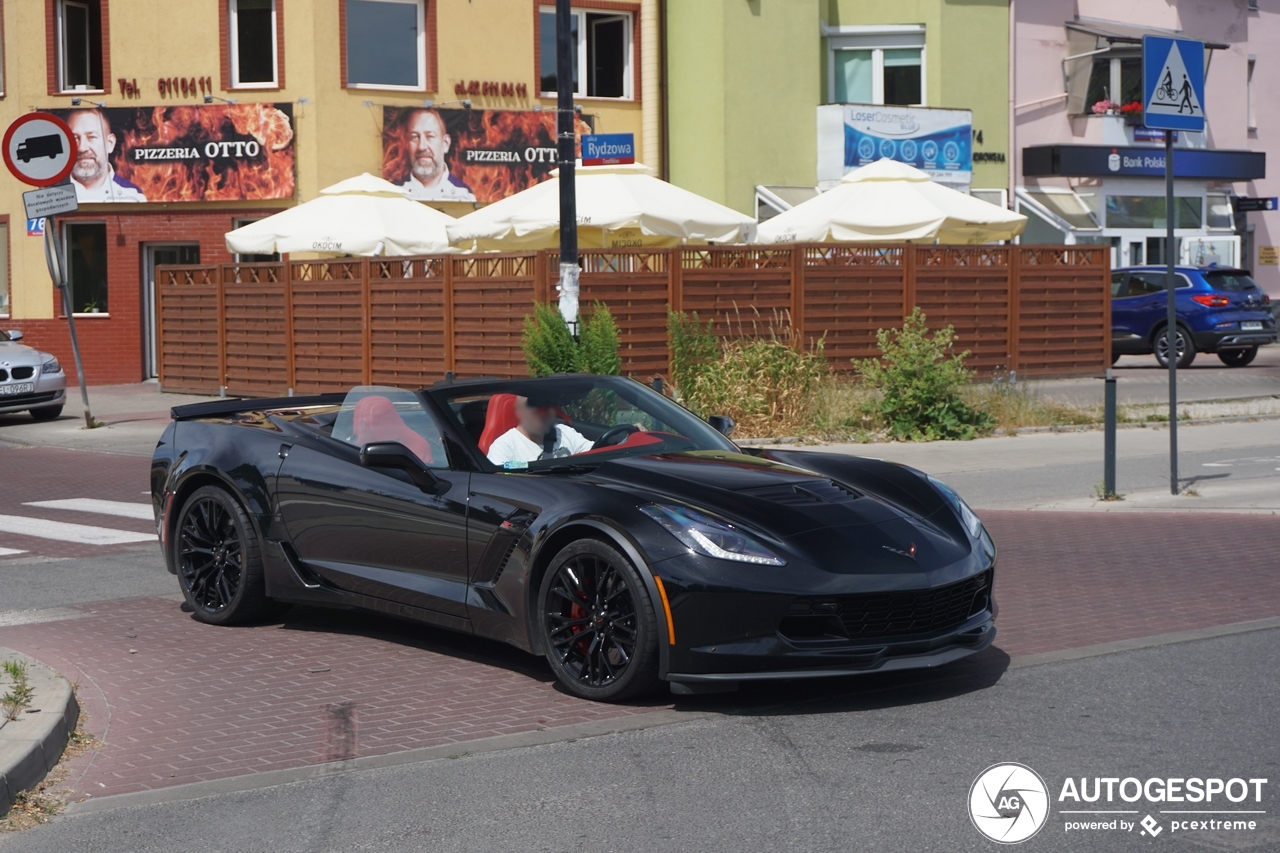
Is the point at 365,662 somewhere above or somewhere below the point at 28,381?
below

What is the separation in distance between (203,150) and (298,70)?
7.12 feet

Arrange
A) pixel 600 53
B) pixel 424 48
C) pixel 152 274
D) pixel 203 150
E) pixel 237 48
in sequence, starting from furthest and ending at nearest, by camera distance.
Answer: pixel 600 53, pixel 152 274, pixel 424 48, pixel 237 48, pixel 203 150

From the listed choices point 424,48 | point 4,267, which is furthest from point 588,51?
point 4,267

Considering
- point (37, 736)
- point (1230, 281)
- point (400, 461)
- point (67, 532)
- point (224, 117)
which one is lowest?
point (67, 532)

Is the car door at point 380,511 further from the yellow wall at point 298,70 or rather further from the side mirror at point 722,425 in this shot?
the yellow wall at point 298,70

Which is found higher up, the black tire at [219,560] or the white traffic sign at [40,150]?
the white traffic sign at [40,150]

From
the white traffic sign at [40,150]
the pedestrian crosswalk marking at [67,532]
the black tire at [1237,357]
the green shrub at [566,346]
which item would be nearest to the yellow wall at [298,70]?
the white traffic sign at [40,150]

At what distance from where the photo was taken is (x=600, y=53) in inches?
1192

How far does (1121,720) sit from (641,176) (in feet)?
54.2

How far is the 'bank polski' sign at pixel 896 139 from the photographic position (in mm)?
30359


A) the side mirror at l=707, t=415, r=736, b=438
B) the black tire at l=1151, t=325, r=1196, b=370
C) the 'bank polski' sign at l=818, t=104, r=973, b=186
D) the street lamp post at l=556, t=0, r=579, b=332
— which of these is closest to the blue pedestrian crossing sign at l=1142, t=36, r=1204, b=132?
the street lamp post at l=556, t=0, r=579, b=332

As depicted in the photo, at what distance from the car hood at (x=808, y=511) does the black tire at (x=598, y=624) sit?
370 mm

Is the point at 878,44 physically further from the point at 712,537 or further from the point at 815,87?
the point at 712,537

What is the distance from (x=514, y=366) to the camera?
19969mm
